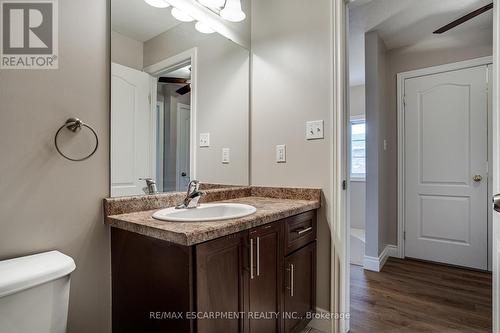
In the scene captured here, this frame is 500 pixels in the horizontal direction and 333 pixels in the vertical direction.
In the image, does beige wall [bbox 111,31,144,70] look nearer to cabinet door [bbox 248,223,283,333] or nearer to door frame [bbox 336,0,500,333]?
cabinet door [bbox 248,223,283,333]

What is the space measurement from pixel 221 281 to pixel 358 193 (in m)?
3.93

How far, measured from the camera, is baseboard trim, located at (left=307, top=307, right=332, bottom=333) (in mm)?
1622

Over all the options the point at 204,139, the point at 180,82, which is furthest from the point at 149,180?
the point at 180,82

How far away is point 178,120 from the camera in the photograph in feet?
5.16

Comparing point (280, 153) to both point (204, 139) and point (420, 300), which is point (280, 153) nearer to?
point (204, 139)

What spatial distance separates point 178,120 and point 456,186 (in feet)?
9.25

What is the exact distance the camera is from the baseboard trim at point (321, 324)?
1622 millimetres

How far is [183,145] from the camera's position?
1606 mm

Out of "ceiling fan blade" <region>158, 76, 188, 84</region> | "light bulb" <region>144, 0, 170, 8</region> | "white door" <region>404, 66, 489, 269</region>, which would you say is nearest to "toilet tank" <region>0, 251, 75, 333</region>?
"ceiling fan blade" <region>158, 76, 188, 84</region>

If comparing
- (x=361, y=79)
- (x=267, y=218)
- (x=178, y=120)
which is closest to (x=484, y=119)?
(x=361, y=79)

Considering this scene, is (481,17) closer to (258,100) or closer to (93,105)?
(258,100)

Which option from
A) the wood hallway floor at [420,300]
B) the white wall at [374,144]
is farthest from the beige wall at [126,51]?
the white wall at [374,144]

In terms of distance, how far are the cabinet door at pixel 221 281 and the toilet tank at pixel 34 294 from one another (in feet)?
1.46

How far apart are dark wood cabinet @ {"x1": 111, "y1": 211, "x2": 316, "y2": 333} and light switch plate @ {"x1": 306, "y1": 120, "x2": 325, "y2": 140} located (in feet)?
1.79
